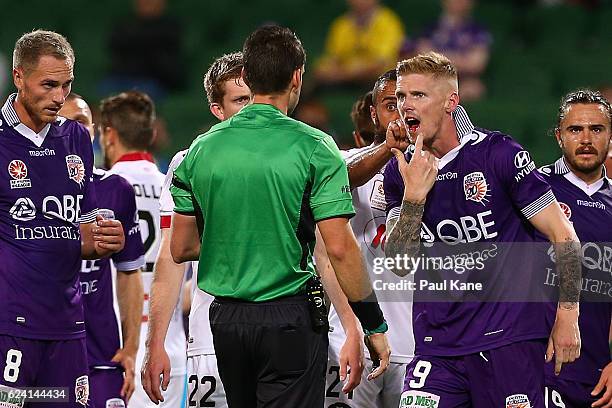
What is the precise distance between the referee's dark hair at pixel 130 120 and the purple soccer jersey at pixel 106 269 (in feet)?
2.29

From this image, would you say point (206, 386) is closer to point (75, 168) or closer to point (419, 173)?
point (75, 168)

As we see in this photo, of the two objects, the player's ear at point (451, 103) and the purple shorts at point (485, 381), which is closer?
the purple shorts at point (485, 381)

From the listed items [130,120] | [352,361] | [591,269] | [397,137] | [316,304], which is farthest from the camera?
[130,120]

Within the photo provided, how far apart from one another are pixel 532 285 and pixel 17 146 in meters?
2.72

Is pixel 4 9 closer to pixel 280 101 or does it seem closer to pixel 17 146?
pixel 17 146

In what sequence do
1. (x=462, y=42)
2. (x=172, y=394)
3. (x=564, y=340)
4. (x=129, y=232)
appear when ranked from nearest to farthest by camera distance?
(x=564, y=340) < (x=129, y=232) < (x=172, y=394) < (x=462, y=42)

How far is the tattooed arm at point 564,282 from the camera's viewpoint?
5.69m

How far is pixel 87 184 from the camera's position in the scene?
6340mm

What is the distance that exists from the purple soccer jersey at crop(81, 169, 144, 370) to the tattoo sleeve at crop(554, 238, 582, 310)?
2.56 meters

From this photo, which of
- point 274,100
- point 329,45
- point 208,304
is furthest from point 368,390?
point 329,45

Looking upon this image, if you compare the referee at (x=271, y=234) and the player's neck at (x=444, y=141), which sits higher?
the player's neck at (x=444, y=141)

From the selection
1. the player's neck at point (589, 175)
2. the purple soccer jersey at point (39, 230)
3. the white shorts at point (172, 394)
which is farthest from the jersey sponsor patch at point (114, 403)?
the player's neck at point (589, 175)

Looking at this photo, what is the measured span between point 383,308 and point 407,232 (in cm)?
124

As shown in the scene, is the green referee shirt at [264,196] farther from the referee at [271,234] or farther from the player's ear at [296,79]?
the player's ear at [296,79]
